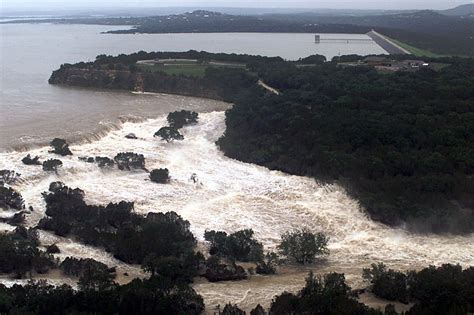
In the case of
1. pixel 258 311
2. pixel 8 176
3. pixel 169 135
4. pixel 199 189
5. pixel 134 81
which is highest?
pixel 134 81

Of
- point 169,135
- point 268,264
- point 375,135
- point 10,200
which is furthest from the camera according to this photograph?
point 169,135

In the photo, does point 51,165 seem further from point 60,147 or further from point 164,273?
point 164,273

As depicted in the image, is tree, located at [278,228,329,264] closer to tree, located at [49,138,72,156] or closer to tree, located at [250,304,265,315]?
tree, located at [250,304,265,315]

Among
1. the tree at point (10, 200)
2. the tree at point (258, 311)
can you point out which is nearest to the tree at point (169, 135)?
the tree at point (10, 200)

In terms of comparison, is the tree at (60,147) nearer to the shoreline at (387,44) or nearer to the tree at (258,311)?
the tree at (258,311)

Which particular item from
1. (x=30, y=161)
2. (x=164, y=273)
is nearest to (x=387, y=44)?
(x=30, y=161)

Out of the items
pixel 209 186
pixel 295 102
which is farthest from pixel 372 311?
pixel 295 102
